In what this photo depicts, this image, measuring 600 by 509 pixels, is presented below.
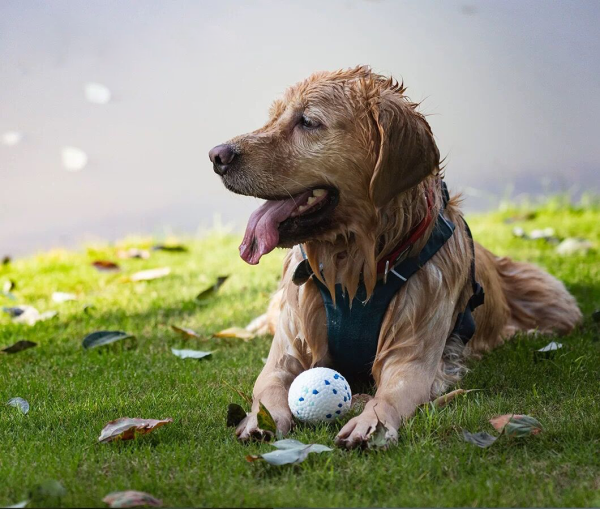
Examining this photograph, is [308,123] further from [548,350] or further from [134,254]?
[134,254]

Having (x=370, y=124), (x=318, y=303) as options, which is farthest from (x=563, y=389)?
(x=370, y=124)

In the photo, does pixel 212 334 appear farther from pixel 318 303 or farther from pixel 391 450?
pixel 391 450

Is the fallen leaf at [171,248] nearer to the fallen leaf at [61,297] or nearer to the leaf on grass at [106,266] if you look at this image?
the leaf on grass at [106,266]

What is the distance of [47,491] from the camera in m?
2.60

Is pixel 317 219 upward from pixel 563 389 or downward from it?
upward

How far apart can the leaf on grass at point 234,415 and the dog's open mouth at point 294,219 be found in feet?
2.21

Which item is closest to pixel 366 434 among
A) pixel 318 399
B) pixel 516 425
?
pixel 318 399

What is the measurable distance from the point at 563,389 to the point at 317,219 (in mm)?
1424

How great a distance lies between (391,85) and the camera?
12.6 ft

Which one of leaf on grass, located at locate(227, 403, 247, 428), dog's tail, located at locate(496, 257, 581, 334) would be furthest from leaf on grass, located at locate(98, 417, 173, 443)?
dog's tail, located at locate(496, 257, 581, 334)

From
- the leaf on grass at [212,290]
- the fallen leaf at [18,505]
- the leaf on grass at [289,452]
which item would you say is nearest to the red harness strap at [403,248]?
the leaf on grass at [289,452]

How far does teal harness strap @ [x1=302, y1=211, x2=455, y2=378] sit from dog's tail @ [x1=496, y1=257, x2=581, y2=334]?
1448mm

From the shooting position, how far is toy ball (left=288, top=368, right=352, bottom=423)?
11.1 feet

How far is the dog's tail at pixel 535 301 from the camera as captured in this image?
521 centimetres
